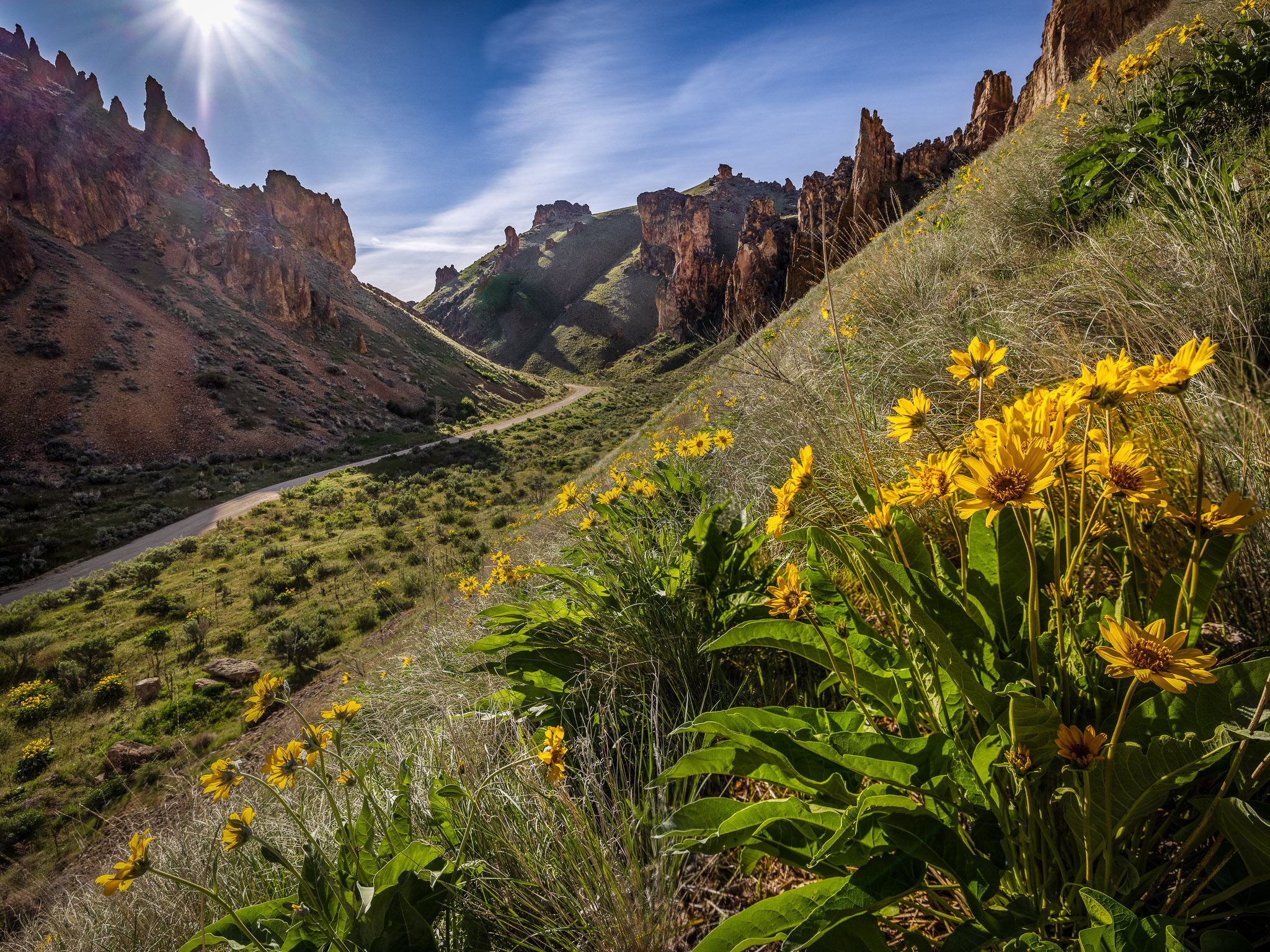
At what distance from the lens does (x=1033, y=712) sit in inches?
32.1

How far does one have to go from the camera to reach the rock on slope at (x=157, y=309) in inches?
968

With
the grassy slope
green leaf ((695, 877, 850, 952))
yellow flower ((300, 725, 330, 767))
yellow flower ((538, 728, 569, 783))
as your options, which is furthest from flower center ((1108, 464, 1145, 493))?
the grassy slope

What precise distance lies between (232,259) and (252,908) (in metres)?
52.6

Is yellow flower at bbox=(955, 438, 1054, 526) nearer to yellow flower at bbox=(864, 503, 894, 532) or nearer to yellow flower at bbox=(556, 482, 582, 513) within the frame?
yellow flower at bbox=(864, 503, 894, 532)

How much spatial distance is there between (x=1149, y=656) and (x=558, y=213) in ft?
430

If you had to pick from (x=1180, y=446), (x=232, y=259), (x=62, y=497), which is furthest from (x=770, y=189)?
(x=1180, y=446)

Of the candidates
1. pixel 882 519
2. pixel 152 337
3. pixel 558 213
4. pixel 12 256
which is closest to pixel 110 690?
pixel 882 519

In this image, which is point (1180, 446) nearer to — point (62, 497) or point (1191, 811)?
point (1191, 811)

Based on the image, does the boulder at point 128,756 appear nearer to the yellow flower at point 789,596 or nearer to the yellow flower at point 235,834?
the yellow flower at point 235,834

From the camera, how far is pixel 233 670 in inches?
355

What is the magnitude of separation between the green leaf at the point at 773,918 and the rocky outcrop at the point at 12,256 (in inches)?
1649

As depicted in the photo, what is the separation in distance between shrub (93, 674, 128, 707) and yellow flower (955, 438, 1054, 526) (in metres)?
12.6

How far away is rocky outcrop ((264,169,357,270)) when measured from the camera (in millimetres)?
55375

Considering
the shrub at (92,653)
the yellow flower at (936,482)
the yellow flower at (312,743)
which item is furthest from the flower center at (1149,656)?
the shrub at (92,653)
